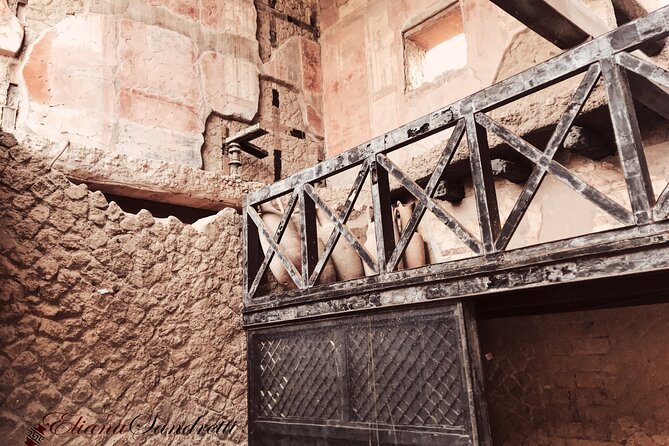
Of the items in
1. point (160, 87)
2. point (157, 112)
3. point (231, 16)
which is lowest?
point (157, 112)

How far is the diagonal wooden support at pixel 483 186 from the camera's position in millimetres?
2023

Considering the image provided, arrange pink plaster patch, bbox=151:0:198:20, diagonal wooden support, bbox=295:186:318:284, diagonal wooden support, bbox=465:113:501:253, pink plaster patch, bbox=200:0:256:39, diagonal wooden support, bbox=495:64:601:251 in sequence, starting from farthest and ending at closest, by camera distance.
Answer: pink plaster patch, bbox=200:0:256:39 < pink plaster patch, bbox=151:0:198:20 < diagonal wooden support, bbox=295:186:318:284 < diagonal wooden support, bbox=465:113:501:253 < diagonal wooden support, bbox=495:64:601:251

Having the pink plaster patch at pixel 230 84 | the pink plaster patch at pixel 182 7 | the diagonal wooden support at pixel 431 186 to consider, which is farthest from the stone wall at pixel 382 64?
the diagonal wooden support at pixel 431 186

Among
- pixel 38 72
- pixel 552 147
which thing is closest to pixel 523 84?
pixel 552 147

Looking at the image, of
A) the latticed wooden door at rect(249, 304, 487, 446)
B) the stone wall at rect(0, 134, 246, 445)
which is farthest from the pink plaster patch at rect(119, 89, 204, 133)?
the latticed wooden door at rect(249, 304, 487, 446)

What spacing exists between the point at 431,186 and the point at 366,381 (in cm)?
100

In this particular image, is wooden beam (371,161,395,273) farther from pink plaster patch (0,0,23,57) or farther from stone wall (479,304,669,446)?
pink plaster patch (0,0,23,57)

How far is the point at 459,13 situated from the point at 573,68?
293cm

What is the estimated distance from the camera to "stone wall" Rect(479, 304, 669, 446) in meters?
2.92

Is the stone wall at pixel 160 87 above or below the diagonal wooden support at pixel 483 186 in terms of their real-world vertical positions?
above

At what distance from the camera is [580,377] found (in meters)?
3.21

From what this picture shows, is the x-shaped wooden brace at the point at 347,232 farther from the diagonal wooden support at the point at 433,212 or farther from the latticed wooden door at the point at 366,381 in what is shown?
the latticed wooden door at the point at 366,381

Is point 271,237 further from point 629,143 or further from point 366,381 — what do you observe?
point 629,143

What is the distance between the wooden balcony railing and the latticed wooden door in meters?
0.23
